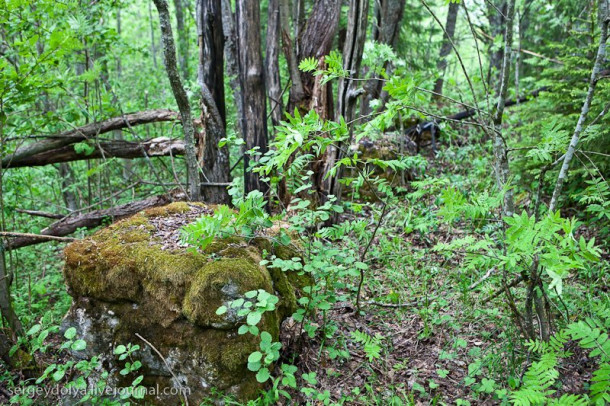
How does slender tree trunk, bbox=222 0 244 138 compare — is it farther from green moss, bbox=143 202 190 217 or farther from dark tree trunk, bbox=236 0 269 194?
green moss, bbox=143 202 190 217

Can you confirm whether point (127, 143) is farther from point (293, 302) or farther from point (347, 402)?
point (347, 402)

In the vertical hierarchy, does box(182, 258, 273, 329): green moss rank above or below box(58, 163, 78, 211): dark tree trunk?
above

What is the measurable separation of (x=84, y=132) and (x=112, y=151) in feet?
1.45

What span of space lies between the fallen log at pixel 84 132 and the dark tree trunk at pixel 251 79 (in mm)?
1361

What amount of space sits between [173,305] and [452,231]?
141 inches

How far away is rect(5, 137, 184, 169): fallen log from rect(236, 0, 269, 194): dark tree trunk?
3.77 ft

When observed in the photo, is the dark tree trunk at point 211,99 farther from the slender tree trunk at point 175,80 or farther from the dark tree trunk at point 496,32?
the dark tree trunk at point 496,32

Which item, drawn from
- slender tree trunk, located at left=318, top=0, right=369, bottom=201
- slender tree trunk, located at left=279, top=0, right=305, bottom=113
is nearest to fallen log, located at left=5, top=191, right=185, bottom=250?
slender tree trunk, located at left=279, top=0, right=305, bottom=113

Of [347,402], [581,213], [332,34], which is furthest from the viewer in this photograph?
[332,34]

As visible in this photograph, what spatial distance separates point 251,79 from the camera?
5230mm

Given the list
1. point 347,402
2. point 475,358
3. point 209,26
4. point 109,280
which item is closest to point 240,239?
point 109,280

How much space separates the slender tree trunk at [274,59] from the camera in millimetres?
5457

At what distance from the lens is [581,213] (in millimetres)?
4652

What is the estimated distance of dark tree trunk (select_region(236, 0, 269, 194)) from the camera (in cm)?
513
